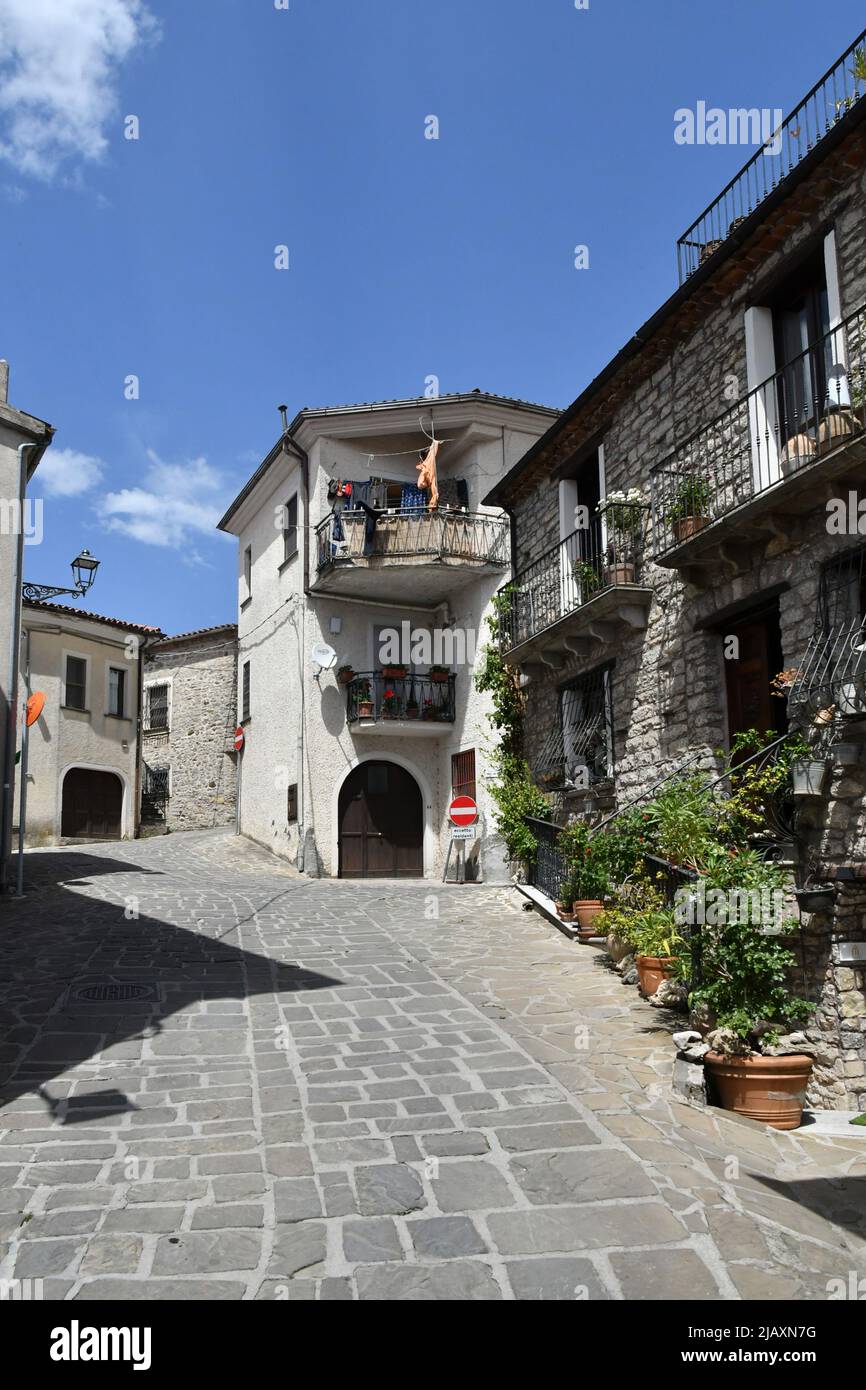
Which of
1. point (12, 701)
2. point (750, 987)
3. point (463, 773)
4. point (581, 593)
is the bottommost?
point (750, 987)

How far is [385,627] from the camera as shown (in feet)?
64.1

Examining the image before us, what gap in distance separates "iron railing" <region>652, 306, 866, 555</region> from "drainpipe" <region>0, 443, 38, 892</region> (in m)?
8.15

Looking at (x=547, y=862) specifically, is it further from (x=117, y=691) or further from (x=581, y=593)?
(x=117, y=691)

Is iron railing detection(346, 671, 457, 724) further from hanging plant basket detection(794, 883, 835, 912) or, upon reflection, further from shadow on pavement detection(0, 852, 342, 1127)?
hanging plant basket detection(794, 883, 835, 912)

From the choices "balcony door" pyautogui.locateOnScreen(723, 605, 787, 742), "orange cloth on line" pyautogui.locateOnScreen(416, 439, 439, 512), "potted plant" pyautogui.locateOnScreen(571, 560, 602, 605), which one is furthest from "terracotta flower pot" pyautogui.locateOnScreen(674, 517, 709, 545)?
"orange cloth on line" pyautogui.locateOnScreen(416, 439, 439, 512)

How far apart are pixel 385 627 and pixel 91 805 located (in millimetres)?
9521

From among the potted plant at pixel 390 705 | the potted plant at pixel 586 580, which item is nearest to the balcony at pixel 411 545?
the potted plant at pixel 390 705

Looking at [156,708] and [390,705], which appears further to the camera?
[156,708]

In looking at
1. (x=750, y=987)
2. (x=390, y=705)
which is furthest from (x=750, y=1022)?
(x=390, y=705)

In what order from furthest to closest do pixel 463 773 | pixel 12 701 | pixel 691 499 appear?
1. pixel 463 773
2. pixel 12 701
3. pixel 691 499

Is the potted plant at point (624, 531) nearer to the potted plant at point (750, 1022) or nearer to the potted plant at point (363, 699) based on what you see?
the potted plant at point (750, 1022)

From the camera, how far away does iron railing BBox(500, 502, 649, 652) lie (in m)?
11.3
